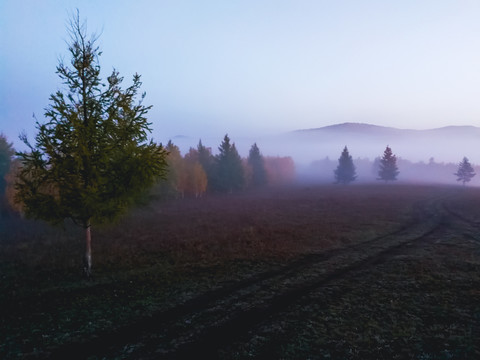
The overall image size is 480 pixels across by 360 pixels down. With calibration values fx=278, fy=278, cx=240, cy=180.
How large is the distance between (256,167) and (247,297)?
77.6 meters

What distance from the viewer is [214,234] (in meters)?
24.9

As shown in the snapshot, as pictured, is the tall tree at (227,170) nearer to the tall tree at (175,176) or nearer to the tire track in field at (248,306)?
the tall tree at (175,176)

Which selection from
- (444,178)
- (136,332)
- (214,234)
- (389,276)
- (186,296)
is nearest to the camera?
(136,332)

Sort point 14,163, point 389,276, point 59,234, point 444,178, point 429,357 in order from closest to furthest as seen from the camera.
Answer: point 429,357
point 389,276
point 59,234
point 14,163
point 444,178

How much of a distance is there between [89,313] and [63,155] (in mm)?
7077

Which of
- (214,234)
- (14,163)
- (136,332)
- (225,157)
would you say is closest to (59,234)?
(214,234)

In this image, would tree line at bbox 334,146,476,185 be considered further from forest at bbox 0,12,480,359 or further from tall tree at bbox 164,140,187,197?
forest at bbox 0,12,480,359

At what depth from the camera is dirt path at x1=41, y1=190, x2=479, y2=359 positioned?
804 cm

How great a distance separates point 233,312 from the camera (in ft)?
33.7

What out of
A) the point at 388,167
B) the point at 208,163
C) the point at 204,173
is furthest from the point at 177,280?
the point at 388,167

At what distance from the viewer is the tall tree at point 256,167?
87625 mm

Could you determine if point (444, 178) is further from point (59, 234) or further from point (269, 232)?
point (59, 234)

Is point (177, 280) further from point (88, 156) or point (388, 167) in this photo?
point (388, 167)

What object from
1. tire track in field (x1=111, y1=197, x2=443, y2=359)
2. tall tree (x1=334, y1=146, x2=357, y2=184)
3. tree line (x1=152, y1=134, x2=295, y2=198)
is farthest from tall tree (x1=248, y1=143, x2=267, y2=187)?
tire track in field (x1=111, y1=197, x2=443, y2=359)
